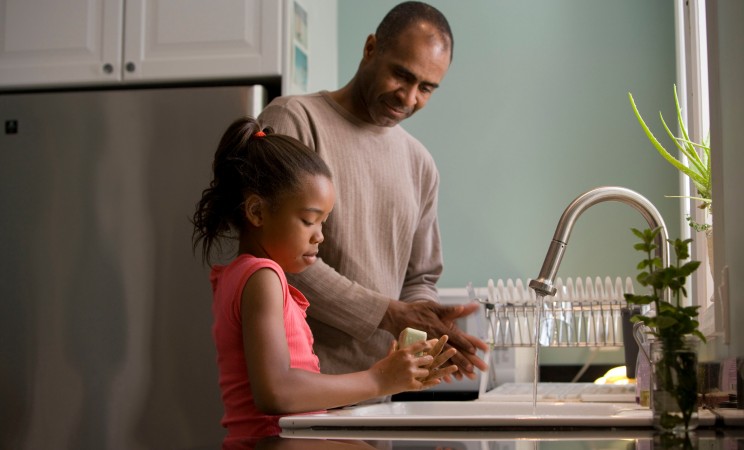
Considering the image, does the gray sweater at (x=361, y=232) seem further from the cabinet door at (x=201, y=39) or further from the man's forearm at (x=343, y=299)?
the cabinet door at (x=201, y=39)

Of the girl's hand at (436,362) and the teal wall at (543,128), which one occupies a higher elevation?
the teal wall at (543,128)

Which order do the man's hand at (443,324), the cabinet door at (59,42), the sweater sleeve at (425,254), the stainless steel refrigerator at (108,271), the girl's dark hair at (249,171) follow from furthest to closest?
the cabinet door at (59,42), the stainless steel refrigerator at (108,271), the sweater sleeve at (425,254), the man's hand at (443,324), the girl's dark hair at (249,171)

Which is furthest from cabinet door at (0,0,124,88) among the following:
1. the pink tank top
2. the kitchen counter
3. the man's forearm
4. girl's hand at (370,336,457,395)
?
the kitchen counter

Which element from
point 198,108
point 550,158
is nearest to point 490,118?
point 550,158

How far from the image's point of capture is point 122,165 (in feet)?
8.89

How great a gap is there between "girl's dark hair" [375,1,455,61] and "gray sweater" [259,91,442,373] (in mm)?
166

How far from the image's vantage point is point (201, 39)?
2.75m

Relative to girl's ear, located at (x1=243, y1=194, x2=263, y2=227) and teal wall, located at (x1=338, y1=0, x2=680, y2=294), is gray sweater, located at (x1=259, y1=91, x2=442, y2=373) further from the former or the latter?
teal wall, located at (x1=338, y1=0, x2=680, y2=294)

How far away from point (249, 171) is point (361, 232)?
52cm

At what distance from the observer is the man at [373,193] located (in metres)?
1.70

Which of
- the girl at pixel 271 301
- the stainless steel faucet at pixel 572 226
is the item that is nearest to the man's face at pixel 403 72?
the girl at pixel 271 301

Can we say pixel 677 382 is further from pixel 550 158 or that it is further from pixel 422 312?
pixel 550 158

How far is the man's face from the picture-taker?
6.15 ft

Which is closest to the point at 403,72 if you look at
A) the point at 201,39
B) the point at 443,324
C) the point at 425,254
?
the point at 425,254
